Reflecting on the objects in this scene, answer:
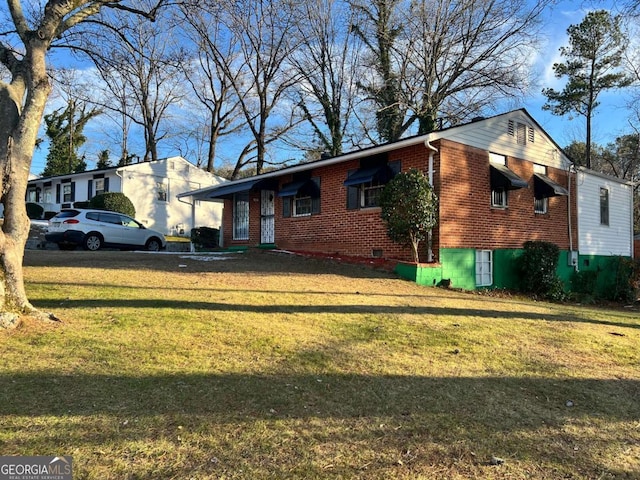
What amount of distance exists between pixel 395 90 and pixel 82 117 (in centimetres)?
3037

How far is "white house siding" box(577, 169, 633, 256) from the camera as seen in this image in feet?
52.9

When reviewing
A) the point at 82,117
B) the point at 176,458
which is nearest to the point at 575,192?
the point at 176,458

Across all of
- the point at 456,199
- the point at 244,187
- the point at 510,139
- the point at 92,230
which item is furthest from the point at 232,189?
the point at 510,139

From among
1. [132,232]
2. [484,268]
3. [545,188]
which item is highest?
[545,188]

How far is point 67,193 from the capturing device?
2845 centimetres

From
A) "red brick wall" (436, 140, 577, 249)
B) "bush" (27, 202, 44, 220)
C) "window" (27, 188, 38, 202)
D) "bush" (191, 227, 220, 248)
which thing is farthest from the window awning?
"window" (27, 188, 38, 202)

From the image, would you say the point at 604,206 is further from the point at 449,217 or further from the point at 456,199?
the point at 449,217

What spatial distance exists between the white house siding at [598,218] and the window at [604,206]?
173 mm

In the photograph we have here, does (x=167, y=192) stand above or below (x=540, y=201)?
above

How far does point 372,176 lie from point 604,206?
430 inches

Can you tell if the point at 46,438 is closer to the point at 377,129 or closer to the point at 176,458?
the point at 176,458

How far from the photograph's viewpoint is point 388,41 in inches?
931

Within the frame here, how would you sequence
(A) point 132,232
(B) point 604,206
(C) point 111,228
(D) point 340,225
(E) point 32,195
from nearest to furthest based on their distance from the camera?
(D) point 340,225
(C) point 111,228
(A) point 132,232
(B) point 604,206
(E) point 32,195

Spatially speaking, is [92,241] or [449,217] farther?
[92,241]
